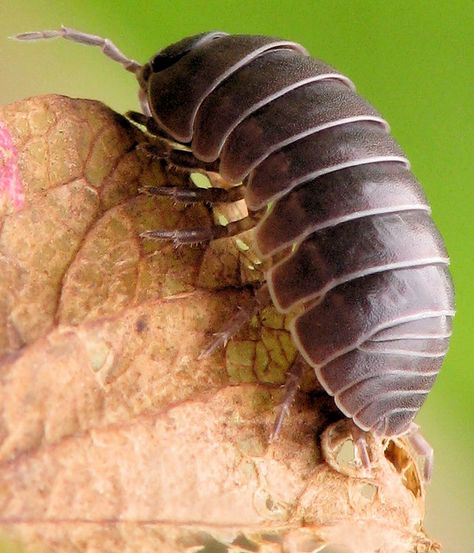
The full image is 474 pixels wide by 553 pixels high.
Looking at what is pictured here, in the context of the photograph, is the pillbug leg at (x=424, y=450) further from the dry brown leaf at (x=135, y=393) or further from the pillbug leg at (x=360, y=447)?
the pillbug leg at (x=360, y=447)

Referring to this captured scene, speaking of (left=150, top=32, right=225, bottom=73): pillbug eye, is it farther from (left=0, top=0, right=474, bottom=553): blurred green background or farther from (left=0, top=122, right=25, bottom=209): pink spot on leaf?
(left=0, top=0, right=474, bottom=553): blurred green background

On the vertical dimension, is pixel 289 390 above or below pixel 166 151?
below

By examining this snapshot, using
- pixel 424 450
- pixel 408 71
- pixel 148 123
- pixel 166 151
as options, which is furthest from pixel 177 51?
pixel 424 450

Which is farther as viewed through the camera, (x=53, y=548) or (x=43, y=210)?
(x=43, y=210)

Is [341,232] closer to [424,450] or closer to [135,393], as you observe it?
[135,393]

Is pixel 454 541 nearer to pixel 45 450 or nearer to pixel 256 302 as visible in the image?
pixel 256 302

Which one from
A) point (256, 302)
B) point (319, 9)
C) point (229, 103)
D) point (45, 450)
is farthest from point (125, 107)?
point (45, 450)
